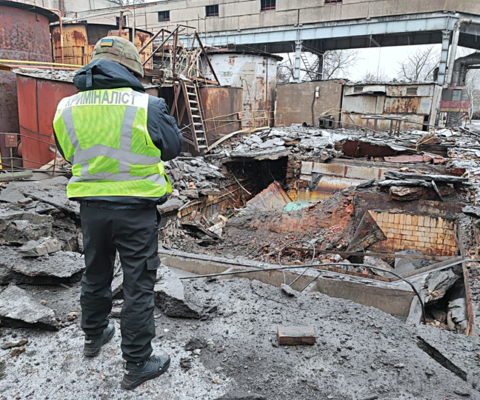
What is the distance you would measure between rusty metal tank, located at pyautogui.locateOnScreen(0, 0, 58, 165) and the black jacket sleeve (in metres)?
8.45

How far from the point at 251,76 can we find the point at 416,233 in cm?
1353

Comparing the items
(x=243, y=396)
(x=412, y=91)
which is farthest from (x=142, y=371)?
(x=412, y=91)

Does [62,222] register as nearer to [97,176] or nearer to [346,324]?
[97,176]

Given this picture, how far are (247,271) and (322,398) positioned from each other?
6.00 feet

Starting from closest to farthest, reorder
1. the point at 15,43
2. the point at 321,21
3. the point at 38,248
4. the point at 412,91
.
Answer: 1. the point at 38,248
2. the point at 15,43
3. the point at 412,91
4. the point at 321,21

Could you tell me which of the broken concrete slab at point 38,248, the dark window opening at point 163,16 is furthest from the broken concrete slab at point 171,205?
the dark window opening at point 163,16

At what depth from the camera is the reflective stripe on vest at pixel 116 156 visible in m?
1.96

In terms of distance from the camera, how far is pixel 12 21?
32.1 ft

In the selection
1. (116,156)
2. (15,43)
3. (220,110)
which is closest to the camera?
(116,156)

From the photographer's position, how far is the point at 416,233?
6332 mm

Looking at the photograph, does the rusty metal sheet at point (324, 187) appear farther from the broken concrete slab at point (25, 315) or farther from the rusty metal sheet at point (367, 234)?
the broken concrete slab at point (25, 315)

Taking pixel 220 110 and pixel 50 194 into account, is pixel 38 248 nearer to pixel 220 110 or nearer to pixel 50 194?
pixel 50 194

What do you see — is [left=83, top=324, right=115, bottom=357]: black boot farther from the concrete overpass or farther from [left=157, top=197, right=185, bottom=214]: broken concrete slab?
the concrete overpass

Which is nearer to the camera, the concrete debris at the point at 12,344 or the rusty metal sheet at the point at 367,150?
the concrete debris at the point at 12,344
